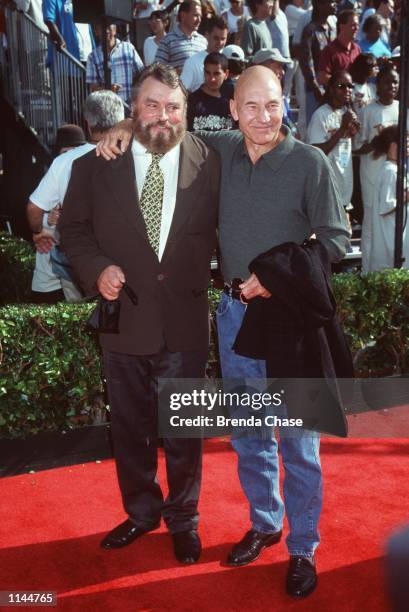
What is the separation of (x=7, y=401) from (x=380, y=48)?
9281 millimetres

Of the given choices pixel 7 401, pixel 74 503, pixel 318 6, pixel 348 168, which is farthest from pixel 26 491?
pixel 318 6

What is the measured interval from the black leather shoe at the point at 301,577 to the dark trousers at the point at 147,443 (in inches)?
24.3

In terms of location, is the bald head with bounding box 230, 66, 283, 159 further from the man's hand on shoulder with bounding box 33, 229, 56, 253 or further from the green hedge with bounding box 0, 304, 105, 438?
the man's hand on shoulder with bounding box 33, 229, 56, 253

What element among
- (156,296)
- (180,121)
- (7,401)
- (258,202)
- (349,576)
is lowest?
(349,576)

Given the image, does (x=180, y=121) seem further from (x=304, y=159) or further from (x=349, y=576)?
(x=349, y=576)

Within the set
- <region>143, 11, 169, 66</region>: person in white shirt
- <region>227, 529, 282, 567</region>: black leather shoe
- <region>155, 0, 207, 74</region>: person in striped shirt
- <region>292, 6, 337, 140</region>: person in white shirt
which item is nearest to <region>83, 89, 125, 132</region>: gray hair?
<region>227, 529, 282, 567</region>: black leather shoe

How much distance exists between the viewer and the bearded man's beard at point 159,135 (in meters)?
3.52

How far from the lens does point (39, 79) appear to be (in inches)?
463

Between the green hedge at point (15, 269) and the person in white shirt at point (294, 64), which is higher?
the person in white shirt at point (294, 64)

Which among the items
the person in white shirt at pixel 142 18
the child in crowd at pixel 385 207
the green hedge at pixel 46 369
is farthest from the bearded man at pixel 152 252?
the person in white shirt at pixel 142 18

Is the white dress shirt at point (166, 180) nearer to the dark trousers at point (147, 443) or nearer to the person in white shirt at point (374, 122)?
the dark trousers at point (147, 443)

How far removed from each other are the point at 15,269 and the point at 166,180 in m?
5.19

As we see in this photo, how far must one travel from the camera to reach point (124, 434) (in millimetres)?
3838

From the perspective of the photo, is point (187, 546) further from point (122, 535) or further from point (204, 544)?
point (122, 535)
